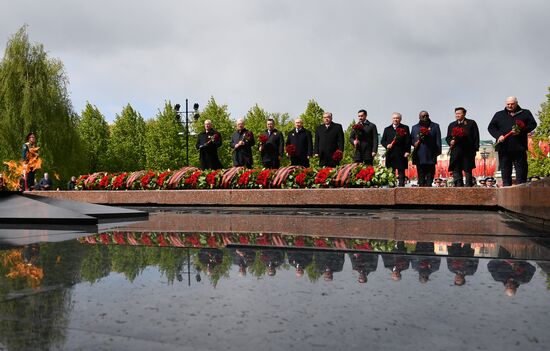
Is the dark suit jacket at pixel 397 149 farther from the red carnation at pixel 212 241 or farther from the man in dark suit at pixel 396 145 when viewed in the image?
the red carnation at pixel 212 241

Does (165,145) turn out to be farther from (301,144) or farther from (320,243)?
(320,243)

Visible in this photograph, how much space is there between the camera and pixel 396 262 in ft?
13.3

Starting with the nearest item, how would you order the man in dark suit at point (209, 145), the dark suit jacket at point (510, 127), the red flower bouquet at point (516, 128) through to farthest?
1. the red flower bouquet at point (516, 128)
2. the dark suit jacket at point (510, 127)
3. the man in dark suit at point (209, 145)

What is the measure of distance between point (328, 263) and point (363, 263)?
235mm

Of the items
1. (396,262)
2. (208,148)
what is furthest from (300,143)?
(396,262)

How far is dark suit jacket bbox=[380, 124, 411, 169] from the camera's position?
46.5 ft

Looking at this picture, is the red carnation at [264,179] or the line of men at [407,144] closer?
the line of men at [407,144]

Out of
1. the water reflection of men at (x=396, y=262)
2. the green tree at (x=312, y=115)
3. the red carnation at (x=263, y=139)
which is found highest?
the green tree at (x=312, y=115)

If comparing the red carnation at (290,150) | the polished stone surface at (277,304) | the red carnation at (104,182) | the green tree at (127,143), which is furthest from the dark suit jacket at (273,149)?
the green tree at (127,143)

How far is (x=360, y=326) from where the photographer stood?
2334 millimetres

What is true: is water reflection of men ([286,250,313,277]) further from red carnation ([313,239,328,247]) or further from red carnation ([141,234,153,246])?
red carnation ([141,234,153,246])

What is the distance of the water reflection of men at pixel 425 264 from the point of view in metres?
3.54

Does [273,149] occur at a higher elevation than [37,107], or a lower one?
lower

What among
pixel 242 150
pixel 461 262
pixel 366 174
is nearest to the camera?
pixel 461 262
